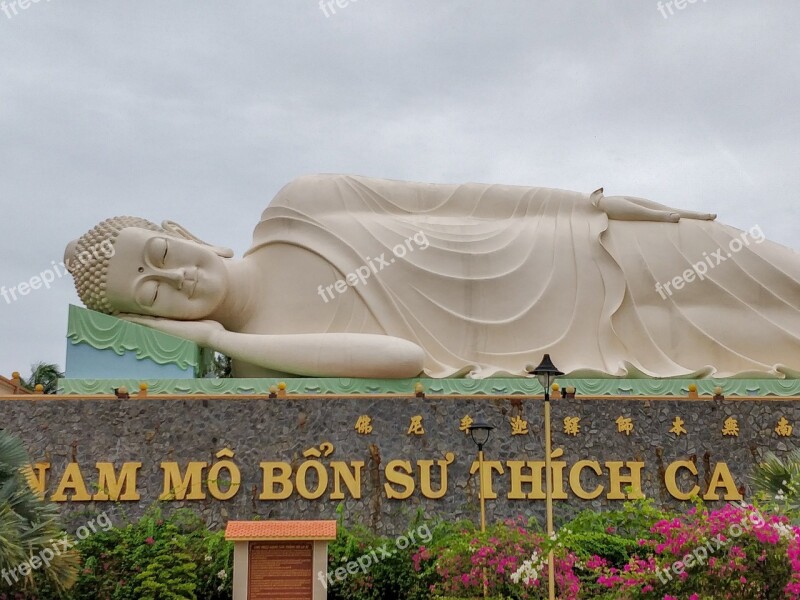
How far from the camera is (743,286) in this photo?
36.8 feet

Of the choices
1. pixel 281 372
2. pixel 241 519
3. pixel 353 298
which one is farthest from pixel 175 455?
pixel 353 298

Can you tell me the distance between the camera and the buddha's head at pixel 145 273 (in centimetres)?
1057

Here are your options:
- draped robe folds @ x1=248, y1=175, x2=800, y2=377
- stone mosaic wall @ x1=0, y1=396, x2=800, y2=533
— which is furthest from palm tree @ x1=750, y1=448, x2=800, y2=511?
draped robe folds @ x1=248, y1=175, x2=800, y2=377

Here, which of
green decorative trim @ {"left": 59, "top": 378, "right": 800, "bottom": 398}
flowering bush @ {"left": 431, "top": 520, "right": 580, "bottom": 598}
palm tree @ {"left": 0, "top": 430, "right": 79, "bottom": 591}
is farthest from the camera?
green decorative trim @ {"left": 59, "top": 378, "right": 800, "bottom": 398}

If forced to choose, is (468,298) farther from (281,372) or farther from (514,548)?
(514,548)

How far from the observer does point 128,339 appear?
33.7ft

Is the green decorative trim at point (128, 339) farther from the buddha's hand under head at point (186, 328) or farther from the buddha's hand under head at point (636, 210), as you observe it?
the buddha's hand under head at point (636, 210)

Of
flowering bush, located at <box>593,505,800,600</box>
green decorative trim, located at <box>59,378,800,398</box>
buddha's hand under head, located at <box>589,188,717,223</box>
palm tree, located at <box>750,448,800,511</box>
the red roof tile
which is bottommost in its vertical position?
flowering bush, located at <box>593,505,800,600</box>

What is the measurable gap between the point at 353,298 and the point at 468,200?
6.65 feet

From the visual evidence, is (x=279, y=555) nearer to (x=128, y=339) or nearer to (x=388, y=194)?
(x=128, y=339)

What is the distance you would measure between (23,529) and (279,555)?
1968 mm

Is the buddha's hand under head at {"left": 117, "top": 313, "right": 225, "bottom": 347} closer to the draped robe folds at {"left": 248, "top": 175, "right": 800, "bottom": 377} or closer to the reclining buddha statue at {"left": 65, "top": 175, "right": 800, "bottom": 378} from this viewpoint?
the reclining buddha statue at {"left": 65, "top": 175, "right": 800, "bottom": 378}

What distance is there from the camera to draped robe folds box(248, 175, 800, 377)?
10.8 metres

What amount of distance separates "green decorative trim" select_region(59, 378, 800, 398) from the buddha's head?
103 cm
